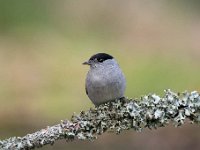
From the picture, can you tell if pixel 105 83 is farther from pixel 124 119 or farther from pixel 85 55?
pixel 85 55

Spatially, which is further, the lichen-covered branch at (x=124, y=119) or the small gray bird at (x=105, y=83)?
the small gray bird at (x=105, y=83)

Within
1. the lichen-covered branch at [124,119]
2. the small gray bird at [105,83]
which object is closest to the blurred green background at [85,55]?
the small gray bird at [105,83]

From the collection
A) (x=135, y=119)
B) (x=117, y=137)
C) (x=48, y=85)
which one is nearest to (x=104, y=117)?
(x=135, y=119)

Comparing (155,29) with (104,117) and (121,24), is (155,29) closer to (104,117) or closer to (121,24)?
(121,24)

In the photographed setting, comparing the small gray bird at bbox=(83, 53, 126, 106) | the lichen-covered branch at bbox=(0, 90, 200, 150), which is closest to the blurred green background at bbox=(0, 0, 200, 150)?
the small gray bird at bbox=(83, 53, 126, 106)

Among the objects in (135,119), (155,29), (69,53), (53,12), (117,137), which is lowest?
(135,119)

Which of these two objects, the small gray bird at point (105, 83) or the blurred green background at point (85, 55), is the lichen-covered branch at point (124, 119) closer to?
the small gray bird at point (105, 83)
